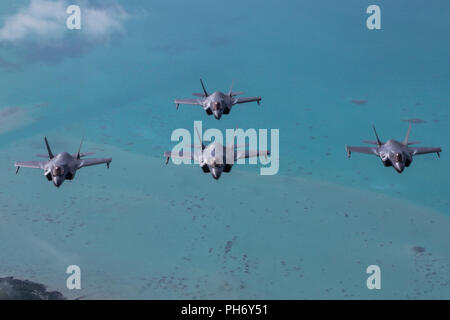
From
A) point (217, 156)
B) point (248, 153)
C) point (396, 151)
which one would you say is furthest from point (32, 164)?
point (396, 151)

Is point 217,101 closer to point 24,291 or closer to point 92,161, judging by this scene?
point 92,161

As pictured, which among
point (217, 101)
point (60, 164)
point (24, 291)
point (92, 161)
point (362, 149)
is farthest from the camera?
point (217, 101)

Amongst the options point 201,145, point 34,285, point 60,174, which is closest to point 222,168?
point 201,145

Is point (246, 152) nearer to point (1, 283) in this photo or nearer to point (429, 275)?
point (429, 275)

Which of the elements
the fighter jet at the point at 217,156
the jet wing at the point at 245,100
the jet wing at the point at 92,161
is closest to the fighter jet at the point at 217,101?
the jet wing at the point at 245,100

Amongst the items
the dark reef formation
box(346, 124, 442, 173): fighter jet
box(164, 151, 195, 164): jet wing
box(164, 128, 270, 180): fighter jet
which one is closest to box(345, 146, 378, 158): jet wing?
box(346, 124, 442, 173): fighter jet

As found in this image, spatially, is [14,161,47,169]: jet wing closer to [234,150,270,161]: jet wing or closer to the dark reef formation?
the dark reef formation

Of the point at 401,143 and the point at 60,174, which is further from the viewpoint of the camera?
the point at 401,143
